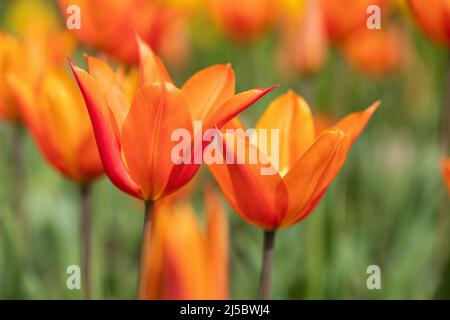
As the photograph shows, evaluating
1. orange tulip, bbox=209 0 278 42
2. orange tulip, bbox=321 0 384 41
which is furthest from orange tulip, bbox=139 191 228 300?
orange tulip, bbox=209 0 278 42

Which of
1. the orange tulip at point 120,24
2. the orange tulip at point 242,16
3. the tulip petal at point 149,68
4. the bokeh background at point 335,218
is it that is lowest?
the bokeh background at point 335,218

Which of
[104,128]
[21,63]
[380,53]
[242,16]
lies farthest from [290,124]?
[380,53]

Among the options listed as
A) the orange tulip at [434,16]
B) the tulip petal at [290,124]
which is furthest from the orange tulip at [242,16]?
the tulip petal at [290,124]

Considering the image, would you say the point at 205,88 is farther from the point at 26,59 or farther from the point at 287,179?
the point at 26,59

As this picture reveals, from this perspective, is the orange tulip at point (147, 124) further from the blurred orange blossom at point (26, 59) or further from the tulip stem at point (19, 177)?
the tulip stem at point (19, 177)

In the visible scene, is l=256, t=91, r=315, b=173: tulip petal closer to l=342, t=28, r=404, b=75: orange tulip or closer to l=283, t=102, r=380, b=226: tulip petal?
l=283, t=102, r=380, b=226: tulip petal
